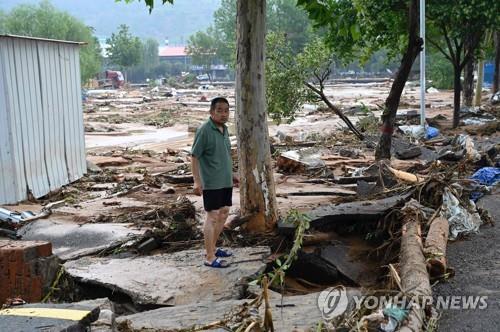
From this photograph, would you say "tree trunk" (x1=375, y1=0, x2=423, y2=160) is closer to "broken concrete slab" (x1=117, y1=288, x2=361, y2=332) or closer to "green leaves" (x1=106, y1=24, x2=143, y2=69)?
"broken concrete slab" (x1=117, y1=288, x2=361, y2=332)

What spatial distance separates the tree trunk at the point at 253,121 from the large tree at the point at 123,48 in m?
76.9

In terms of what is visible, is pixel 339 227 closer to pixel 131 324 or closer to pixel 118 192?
pixel 131 324

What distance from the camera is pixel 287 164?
1278cm

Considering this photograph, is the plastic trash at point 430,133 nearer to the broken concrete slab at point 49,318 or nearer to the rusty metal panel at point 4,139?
the rusty metal panel at point 4,139

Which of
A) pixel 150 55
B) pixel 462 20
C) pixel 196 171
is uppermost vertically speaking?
pixel 150 55

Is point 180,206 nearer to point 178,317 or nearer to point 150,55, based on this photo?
point 178,317

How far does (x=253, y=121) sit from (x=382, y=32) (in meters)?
13.3

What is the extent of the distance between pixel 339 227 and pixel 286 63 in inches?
369

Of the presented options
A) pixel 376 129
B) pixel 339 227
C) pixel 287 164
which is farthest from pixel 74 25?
pixel 339 227

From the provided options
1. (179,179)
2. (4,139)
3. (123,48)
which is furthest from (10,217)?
(123,48)

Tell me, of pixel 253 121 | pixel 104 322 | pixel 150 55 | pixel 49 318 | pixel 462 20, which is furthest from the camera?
pixel 150 55

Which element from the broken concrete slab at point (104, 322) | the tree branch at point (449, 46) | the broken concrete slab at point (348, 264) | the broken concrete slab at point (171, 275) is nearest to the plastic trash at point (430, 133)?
the tree branch at point (449, 46)

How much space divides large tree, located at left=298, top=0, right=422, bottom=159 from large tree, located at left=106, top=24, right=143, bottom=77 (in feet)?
212

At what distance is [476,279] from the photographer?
535cm
